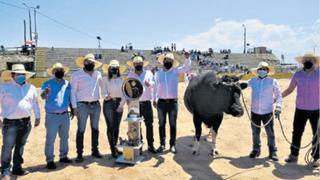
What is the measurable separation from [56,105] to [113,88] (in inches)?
43.0

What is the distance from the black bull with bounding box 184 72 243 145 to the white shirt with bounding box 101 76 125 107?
1.40m

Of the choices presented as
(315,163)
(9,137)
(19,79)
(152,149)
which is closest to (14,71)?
(19,79)

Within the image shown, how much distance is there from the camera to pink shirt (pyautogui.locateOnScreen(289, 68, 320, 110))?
611cm

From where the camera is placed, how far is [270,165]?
6.29 m

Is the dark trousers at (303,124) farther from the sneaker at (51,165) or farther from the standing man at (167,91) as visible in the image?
the sneaker at (51,165)

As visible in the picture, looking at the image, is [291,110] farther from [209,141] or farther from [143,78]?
[143,78]

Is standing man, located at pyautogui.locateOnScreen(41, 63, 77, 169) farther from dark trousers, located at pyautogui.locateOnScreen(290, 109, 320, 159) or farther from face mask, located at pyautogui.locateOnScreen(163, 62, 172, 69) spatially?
dark trousers, located at pyautogui.locateOnScreen(290, 109, 320, 159)

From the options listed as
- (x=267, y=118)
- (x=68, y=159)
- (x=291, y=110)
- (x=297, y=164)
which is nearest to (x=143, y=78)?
(x=68, y=159)

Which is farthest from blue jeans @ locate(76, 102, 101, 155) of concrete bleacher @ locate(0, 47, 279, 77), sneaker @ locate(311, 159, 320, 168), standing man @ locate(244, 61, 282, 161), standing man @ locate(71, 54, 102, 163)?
concrete bleacher @ locate(0, 47, 279, 77)

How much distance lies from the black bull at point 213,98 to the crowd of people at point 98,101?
0.48 metres

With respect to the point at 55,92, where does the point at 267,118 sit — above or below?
below

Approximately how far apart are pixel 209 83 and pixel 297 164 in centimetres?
229

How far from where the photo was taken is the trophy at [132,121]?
618 cm

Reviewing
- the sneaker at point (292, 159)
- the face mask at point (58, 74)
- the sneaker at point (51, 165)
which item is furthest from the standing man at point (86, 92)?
the sneaker at point (292, 159)
